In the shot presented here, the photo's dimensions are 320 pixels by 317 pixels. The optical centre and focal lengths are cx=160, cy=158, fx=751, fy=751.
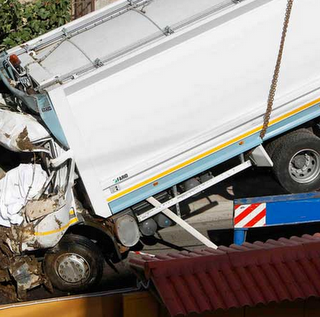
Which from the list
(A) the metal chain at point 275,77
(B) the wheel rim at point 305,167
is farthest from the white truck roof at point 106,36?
(B) the wheel rim at point 305,167

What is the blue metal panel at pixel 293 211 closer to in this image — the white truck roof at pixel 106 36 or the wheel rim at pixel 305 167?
the wheel rim at pixel 305 167

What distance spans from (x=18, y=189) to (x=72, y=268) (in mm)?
1080

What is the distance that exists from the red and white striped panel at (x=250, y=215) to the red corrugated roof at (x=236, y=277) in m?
1.36

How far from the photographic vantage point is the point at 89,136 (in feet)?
26.3

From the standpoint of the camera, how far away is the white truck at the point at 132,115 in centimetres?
802

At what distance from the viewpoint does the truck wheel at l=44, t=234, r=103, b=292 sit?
27.7 feet

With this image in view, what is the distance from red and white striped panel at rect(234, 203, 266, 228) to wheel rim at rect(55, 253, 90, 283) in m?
1.88

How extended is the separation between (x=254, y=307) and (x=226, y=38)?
347 centimetres

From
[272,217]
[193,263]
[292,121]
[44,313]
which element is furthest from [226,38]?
[44,313]

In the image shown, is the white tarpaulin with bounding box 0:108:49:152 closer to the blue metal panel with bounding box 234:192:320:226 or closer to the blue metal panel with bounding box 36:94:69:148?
the blue metal panel with bounding box 36:94:69:148

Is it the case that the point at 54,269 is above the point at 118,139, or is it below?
below

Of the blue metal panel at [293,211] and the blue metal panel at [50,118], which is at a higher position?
the blue metal panel at [50,118]

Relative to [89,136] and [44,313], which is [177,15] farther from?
[44,313]

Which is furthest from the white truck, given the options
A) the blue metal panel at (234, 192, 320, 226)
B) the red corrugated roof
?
the red corrugated roof
